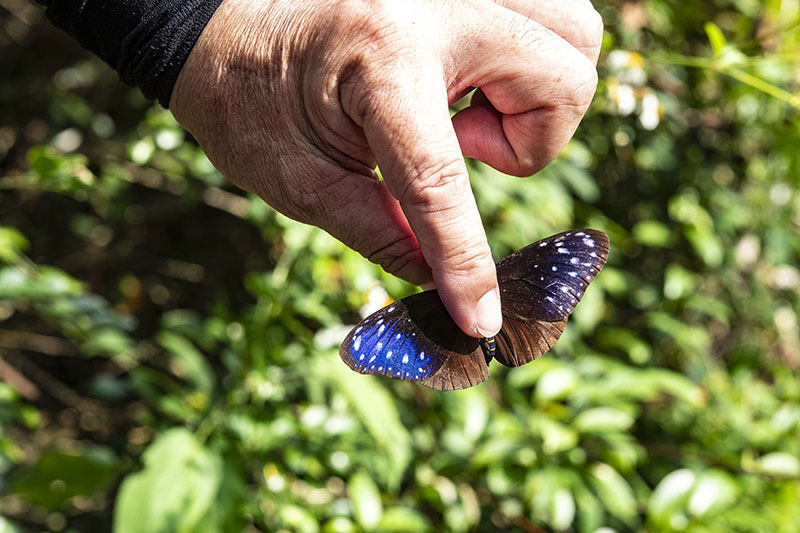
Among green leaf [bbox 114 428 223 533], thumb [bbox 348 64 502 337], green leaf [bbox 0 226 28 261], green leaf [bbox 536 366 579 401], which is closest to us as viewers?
thumb [bbox 348 64 502 337]

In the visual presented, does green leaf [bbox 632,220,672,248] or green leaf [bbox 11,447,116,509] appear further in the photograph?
green leaf [bbox 632,220,672,248]

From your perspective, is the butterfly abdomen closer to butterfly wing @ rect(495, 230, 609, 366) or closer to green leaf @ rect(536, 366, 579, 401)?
butterfly wing @ rect(495, 230, 609, 366)

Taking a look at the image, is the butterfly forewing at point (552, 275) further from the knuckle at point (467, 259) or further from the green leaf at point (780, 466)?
the green leaf at point (780, 466)

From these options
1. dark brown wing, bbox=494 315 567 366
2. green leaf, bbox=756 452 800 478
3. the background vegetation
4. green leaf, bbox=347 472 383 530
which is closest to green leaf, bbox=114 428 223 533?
the background vegetation

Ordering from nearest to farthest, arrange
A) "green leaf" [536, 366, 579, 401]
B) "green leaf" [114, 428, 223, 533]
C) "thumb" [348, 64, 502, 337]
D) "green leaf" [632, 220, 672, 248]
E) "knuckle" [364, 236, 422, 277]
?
"thumb" [348, 64, 502, 337] → "knuckle" [364, 236, 422, 277] → "green leaf" [114, 428, 223, 533] → "green leaf" [536, 366, 579, 401] → "green leaf" [632, 220, 672, 248]

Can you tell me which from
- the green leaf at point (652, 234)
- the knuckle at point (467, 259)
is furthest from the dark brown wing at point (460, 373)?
the green leaf at point (652, 234)

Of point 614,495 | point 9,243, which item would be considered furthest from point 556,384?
point 9,243

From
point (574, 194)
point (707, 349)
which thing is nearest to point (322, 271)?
point (574, 194)

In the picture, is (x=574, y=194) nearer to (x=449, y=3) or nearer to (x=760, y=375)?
(x=760, y=375)
